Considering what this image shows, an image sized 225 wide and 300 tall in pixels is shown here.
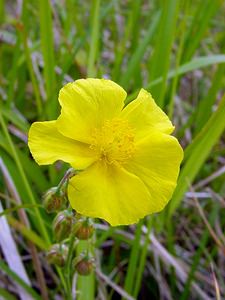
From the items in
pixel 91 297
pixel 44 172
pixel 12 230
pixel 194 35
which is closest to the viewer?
pixel 91 297

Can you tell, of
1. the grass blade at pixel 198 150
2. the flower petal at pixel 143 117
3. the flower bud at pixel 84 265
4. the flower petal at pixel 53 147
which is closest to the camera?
the flower petal at pixel 53 147

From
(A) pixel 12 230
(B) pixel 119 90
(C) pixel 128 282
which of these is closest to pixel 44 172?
(A) pixel 12 230

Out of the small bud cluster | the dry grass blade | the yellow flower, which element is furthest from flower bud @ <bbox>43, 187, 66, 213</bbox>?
the dry grass blade

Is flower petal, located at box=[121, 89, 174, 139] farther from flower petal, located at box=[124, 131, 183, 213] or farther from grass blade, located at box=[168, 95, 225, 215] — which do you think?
grass blade, located at box=[168, 95, 225, 215]

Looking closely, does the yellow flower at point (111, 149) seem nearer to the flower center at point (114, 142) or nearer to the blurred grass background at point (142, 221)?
the flower center at point (114, 142)

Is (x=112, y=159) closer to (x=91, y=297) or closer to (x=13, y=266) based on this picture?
(x=91, y=297)

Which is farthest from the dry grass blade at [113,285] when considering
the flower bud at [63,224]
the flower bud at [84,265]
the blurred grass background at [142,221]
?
the flower bud at [63,224]
